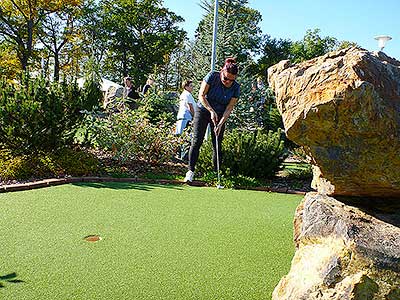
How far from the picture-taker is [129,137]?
7.38 metres

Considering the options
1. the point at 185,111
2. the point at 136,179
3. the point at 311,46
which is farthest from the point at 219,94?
the point at 311,46

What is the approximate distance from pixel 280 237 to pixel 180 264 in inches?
43.6

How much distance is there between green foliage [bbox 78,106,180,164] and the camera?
7.25m

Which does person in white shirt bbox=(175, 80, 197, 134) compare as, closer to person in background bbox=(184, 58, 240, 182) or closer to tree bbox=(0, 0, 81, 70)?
person in background bbox=(184, 58, 240, 182)

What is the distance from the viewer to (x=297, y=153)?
755cm

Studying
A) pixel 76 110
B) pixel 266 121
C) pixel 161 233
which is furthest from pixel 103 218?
pixel 266 121

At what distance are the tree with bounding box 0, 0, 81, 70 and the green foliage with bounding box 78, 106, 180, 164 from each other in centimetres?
1796

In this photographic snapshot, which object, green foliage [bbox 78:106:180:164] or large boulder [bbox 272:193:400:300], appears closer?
large boulder [bbox 272:193:400:300]

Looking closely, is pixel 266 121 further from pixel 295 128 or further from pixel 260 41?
pixel 260 41

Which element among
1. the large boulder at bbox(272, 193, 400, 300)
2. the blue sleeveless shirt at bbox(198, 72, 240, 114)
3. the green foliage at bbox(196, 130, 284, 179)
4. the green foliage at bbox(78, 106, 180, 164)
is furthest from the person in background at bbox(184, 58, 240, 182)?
the large boulder at bbox(272, 193, 400, 300)

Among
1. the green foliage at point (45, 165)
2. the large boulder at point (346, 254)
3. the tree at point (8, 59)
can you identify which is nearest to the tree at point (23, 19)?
the tree at point (8, 59)

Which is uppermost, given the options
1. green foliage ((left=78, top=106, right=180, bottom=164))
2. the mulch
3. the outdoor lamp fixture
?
the outdoor lamp fixture

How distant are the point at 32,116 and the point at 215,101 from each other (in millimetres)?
2759

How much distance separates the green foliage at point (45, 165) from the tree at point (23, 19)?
1874 cm
